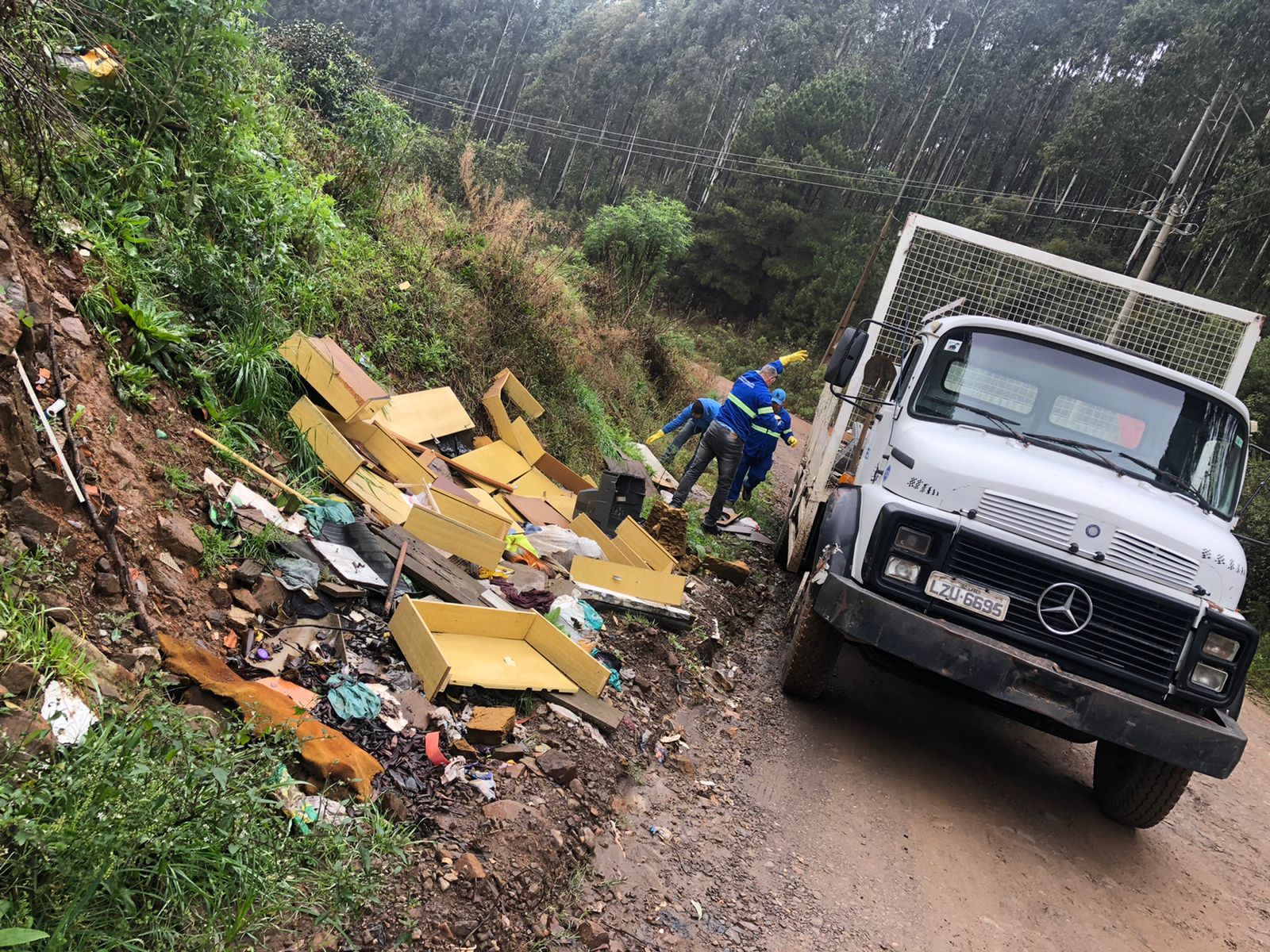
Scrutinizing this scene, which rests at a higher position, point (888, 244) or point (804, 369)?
point (888, 244)

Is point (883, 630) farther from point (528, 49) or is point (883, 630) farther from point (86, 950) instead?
point (528, 49)

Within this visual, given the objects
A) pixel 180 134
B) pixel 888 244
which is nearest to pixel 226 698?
pixel 180 134

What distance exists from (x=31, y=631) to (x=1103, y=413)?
5.03 metres

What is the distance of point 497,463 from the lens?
6.70 metres

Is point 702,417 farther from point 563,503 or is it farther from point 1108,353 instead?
point 1108,353

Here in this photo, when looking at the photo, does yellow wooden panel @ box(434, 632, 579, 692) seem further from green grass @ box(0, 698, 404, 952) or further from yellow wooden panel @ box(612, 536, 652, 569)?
yellow wooden panel @ box(612, 536, 652, 569)

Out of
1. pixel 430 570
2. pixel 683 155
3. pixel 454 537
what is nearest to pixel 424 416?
pixel 454 537

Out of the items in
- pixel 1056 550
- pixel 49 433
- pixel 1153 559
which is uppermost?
pixel 1153 559

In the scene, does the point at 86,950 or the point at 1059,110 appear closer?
the point at 86,950

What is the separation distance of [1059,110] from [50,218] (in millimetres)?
48081

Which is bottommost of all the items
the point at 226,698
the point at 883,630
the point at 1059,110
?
the point at 226,698

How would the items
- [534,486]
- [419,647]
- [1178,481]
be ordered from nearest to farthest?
[419,647]
[1178,481]
[534,486]

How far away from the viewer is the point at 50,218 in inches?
159

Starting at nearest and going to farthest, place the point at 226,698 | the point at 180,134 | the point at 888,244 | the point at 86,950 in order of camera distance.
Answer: the point at 86,950 < the point at 226,698 < the point at 180,134 < the point at 888,244
